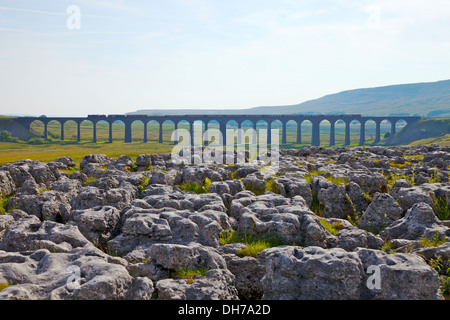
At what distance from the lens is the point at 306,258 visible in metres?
8.76

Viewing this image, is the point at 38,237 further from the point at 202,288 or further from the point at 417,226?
the point at 417,226

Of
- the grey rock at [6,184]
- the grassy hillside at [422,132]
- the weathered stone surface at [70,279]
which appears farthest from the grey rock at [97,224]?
the grassy hillside at [422,132]

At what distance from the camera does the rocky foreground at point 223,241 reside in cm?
808

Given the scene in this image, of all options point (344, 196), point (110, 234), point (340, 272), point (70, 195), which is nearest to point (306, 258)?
point (340, 272)

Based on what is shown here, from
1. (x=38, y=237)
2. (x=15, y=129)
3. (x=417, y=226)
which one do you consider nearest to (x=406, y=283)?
(x=417, y=226)

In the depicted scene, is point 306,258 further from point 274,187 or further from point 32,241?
point 274,187

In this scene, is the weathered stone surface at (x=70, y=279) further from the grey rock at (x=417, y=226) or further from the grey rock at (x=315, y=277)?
the grey rock at (x=417, y=226)

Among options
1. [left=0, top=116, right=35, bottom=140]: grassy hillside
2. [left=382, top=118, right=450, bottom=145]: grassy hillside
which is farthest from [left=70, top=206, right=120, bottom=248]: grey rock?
[left=0, top=116, right=35, bottom=140]: grassy hillside

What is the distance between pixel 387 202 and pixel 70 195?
13746 millimetres

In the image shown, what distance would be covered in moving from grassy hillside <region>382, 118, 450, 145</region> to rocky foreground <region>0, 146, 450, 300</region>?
556ft

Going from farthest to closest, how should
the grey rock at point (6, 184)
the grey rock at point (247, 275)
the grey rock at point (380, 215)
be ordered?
1. the grey rock at point (6, 184)
2. the grey rock at point (380, 215)
3. the grey rock at point (247, 275)

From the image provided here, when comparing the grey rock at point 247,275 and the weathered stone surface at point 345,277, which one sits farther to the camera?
the grey rock at point 247,275

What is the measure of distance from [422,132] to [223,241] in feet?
616

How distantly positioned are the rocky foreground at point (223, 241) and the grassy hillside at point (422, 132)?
16941 cm
